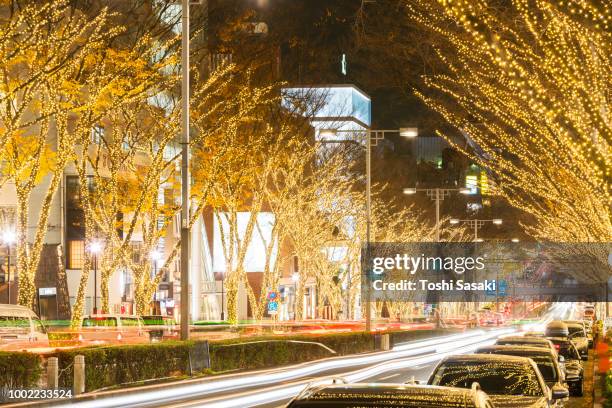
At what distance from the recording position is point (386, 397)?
280 inches

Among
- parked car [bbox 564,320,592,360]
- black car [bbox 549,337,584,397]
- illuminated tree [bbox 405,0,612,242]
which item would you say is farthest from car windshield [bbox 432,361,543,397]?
parked car [bbox 564,320,592,360]

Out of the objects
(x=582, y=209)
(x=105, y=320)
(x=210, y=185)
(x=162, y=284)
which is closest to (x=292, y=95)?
(x=210, y=185)

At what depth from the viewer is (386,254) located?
6938cm

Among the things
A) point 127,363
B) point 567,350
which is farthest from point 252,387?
point 567,350

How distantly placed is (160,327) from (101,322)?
20.7 ft

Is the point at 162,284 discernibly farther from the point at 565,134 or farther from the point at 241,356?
the point at 565,134

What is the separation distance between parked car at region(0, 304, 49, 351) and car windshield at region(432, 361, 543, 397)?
13.5 metres

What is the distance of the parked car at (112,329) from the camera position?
3441 centimetres

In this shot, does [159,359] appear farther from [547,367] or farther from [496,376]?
[496,376]

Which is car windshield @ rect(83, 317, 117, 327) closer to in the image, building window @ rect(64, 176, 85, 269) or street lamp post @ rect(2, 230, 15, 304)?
street lamp post @ rect(2, 230, 15, 304)

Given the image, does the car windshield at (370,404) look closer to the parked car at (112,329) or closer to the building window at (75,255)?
the parked car at (112,329)

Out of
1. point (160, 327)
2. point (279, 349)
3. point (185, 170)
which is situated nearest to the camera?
point (185, 170)

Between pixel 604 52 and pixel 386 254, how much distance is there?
180 feet

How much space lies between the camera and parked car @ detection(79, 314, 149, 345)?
113 feet
